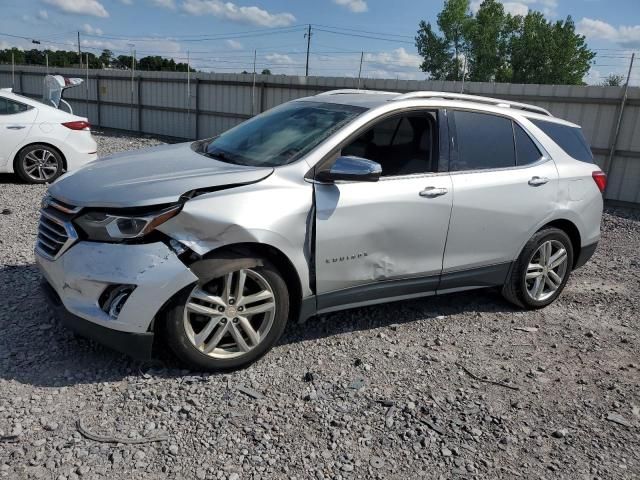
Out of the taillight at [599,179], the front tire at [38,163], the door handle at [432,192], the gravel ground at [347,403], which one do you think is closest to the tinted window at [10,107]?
the front tire at [38,163]

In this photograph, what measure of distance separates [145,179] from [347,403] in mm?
1761

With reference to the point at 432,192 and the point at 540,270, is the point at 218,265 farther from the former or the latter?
the point at 540,270

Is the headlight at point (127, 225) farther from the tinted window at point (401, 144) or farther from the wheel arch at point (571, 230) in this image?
the wheel arch at point (571, 230)

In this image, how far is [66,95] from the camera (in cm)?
2366

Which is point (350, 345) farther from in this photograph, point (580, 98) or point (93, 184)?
point (580, 98)

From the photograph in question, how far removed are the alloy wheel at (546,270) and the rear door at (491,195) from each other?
0.30m

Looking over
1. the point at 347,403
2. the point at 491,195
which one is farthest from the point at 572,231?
the point at 347,403

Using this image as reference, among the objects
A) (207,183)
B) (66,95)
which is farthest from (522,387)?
(66,95)

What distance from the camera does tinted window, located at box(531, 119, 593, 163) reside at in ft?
16.1

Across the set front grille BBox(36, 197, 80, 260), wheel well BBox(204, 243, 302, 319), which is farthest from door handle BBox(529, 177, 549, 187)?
front grille BBox(36, 197, 80, 260)

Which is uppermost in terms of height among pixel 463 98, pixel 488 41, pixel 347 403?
pixel 488 41

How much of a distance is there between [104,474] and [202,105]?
16.9 meters

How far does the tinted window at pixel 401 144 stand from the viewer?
3.90 meters

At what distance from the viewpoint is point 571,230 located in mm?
5023
